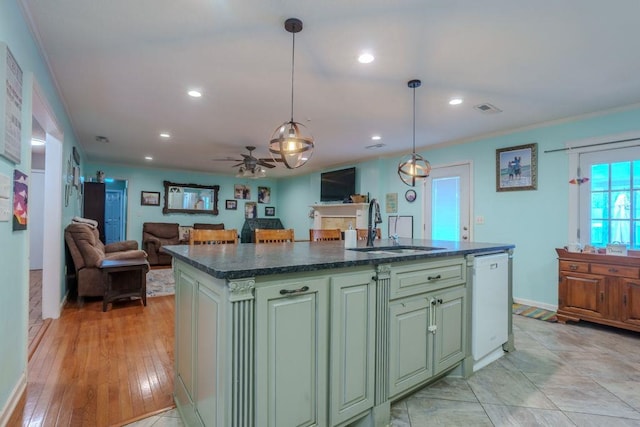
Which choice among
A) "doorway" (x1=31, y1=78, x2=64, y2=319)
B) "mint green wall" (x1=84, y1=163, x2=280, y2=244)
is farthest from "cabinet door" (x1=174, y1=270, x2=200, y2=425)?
"mint green wall" (x1=84, y1=163, x2=280, y2=244)

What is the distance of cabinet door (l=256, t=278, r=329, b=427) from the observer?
1334mm

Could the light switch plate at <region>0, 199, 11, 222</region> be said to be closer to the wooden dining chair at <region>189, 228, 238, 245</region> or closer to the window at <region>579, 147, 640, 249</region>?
the wooden dining chair at <region>189, 228, 238, 245</region>

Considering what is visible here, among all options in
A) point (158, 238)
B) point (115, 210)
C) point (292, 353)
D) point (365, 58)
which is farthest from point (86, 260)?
point (115, 210)

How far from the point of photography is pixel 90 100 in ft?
11.2

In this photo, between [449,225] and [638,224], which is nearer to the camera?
[638,224]

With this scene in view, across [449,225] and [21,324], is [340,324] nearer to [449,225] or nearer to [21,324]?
[21,324]

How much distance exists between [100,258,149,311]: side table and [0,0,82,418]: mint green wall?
1752 millimetres

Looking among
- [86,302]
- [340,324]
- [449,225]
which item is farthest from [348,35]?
[86,302]

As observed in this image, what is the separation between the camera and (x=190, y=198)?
8.54 m

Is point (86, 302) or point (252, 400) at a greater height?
point (252, 400)

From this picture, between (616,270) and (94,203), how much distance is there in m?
7.41

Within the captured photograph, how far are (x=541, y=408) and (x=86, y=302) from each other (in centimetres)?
493

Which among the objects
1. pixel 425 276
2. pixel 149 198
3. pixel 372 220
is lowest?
pixel 425 276

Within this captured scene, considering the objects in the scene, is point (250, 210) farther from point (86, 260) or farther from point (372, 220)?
point (372, 220)
